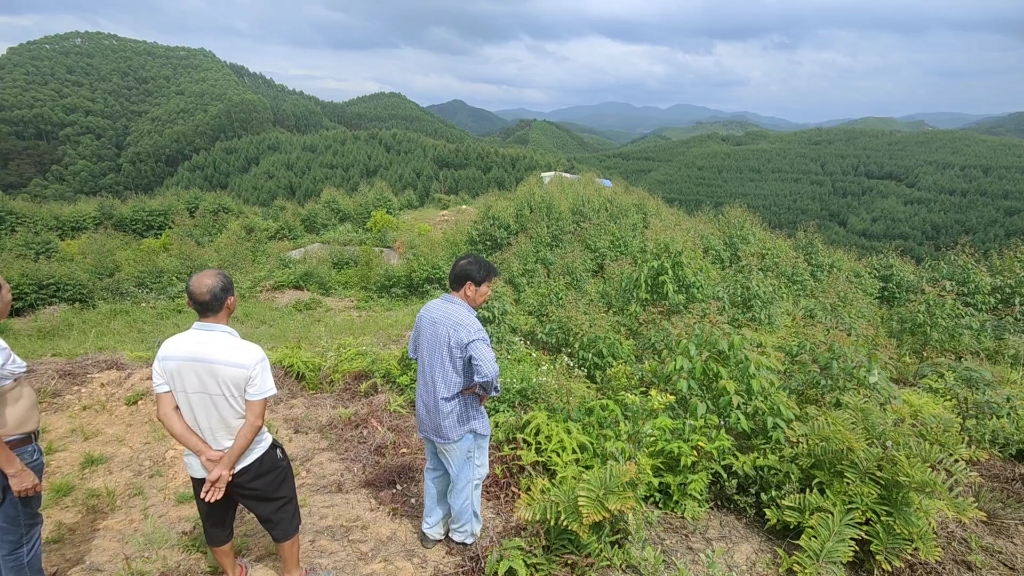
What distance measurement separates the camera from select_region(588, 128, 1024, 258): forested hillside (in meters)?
33.2

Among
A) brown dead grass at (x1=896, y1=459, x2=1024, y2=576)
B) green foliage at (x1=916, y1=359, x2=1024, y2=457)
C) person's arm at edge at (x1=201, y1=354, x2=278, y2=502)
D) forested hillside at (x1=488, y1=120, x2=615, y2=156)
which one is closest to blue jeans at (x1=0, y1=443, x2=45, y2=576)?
person's arm at edge at (x1=201, y1=354, x2=278, y2=502)

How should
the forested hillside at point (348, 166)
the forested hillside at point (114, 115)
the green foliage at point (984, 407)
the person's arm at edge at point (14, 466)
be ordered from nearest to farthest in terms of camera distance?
the person's arm at edge at point (14, 466)
the green foliage at point (984, 407)
the forested hillside at point (348, 166)
the forested hillside at point (114, 115)

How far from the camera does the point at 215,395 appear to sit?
209 cm

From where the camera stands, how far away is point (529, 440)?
11.7 feet

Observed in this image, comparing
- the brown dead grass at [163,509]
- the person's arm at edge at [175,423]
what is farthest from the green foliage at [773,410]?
the person's arm at edge at [175,423]

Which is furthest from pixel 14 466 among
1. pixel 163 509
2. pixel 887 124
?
pixel 887 124

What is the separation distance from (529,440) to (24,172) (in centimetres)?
6591

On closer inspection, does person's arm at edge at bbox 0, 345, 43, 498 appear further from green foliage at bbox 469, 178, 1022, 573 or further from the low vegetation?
green foliage at bbox 469, 178, 1022, 573

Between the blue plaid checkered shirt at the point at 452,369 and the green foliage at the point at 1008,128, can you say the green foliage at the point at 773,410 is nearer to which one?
the blue plaid checkered shirt at the point at 452,369

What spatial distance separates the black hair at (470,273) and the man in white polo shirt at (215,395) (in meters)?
0.94

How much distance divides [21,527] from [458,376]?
2.02 m

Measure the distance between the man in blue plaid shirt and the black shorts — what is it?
69cm

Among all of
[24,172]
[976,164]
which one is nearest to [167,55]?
[24,172]

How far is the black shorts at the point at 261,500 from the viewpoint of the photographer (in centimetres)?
226
